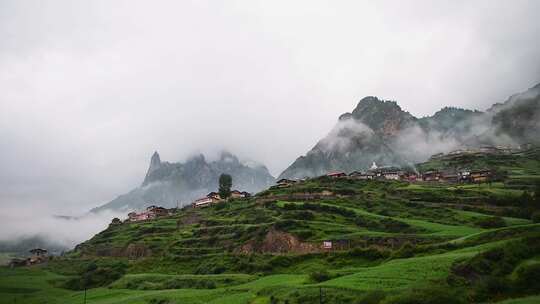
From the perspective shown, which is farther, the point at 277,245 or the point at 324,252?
the point at 277,245

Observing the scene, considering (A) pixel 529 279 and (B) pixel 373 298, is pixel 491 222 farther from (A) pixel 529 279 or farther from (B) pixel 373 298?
(B) pixel 373 298

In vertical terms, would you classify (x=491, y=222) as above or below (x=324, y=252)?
above

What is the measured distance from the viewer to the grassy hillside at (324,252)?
36.8 metres

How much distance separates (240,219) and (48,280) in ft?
144

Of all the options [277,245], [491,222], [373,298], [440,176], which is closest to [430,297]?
[373,298]

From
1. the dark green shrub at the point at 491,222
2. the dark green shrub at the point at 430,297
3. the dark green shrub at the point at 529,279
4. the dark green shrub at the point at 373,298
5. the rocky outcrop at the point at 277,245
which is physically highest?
the dark green shrub at the point at 491,222

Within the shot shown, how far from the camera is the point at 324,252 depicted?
70688 mm

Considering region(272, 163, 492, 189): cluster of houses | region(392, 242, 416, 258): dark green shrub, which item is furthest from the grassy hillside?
region(272, 163, 492, 189): cluster of houses

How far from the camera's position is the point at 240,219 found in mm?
106812

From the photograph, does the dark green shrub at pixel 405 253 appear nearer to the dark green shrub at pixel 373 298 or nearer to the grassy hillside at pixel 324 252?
the grassy hillside at pixel 324 252

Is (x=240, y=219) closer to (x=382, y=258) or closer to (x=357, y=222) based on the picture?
(x=357, y=222)

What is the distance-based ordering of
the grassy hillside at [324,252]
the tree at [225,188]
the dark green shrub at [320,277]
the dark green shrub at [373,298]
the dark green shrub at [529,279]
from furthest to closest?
the tree at [225,188] < the dark green shrub at [320,277] < the grassy hillside at [324,252] < the dark green shrub at [373,298] < the dark green shrub at [529,279]

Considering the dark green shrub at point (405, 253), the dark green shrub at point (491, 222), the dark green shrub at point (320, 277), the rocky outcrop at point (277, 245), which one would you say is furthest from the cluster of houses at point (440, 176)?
the dark green shrub at point (320, 277)

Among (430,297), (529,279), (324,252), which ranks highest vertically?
(324,252)
